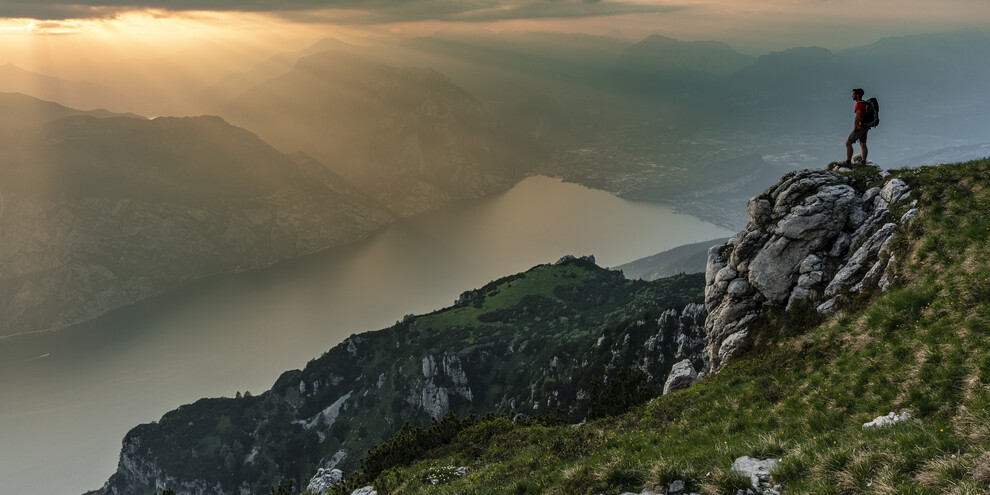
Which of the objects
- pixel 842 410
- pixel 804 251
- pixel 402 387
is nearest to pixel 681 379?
pixel 804 251

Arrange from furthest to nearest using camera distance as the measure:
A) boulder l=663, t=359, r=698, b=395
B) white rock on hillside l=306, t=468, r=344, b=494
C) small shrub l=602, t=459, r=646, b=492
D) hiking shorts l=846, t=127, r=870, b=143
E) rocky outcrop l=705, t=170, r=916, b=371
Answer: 1. boulder l=663, t=359, r=698, b=395
2. white rock on hillside l=306, t=468, r=344, b=494
3. hiking shorts l=846, t=127, r=870, b=143
4. rocky outcrop l=705, t=170, r=916, b=371
5. small shrub l=602, t=459, r=646, b=492

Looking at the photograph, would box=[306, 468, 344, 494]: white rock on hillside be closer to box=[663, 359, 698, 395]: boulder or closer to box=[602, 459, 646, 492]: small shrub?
box=[663, 359, 698, 395]: boulder

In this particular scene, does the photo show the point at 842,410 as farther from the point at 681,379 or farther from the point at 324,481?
the point at 324,481

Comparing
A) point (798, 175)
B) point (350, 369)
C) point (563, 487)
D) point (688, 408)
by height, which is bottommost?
point (350, 369)

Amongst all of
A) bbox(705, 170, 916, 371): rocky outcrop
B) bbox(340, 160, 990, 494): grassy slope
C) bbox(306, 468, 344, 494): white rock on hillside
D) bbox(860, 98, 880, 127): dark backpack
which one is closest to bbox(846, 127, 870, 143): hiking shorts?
bbox(860, 98, 880, 127): dark backpack

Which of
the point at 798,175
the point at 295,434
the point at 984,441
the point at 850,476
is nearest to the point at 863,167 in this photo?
the point at 798,175

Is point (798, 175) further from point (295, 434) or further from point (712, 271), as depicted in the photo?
point (295, 434)
